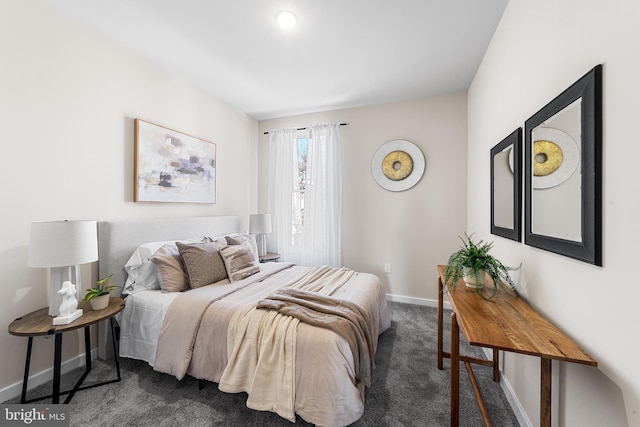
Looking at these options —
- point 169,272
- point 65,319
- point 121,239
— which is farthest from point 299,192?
point 65,319

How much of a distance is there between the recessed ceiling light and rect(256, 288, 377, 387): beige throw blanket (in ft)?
6.90

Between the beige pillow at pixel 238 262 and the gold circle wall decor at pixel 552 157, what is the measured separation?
7.55 ft

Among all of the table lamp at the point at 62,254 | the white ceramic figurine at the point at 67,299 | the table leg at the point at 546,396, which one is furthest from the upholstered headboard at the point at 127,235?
the table leg at the point at 546,396

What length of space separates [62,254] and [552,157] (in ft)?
8.93

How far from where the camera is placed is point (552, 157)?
1.20 m

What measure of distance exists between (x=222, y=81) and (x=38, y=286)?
2.51 meters

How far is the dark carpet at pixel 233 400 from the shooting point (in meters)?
1.52

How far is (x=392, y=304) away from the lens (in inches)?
133

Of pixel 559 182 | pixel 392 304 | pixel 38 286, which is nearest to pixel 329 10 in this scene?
pixel 559 182

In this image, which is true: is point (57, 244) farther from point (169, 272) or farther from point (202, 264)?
point (202, 264)

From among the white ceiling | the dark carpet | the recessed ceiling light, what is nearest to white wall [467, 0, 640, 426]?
the dark carpet

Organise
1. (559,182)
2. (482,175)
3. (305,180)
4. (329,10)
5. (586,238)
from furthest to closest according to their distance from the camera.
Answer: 1. (305,180)
2. (482,175)
3. (329,10)
4. (559,182)
5. (586,238)

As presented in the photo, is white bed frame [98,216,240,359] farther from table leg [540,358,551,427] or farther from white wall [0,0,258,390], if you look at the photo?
table leg [540,358,551,427]

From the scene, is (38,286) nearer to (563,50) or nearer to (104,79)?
(104,79)
